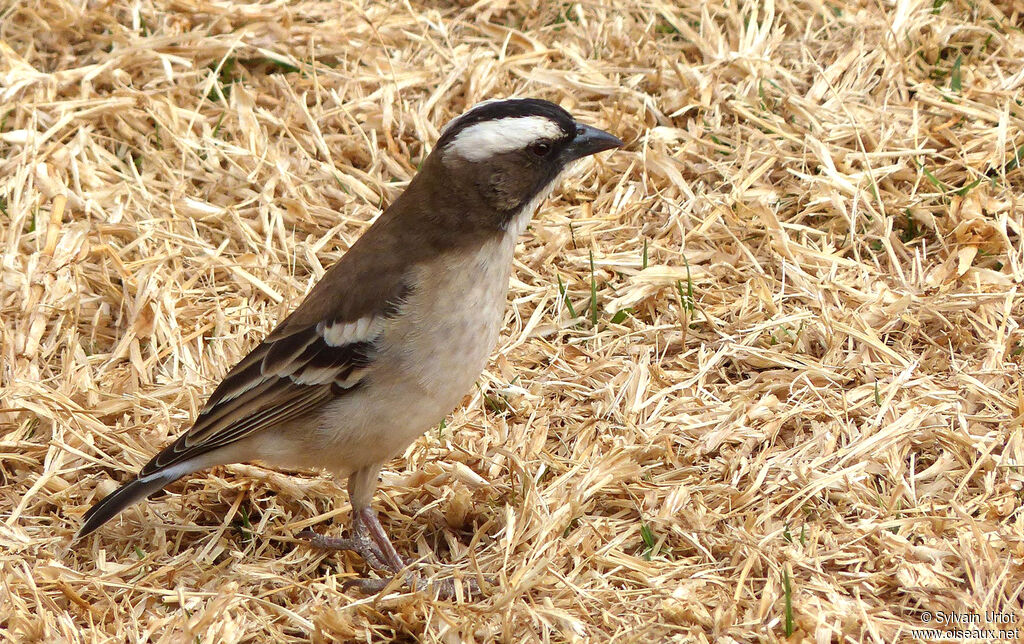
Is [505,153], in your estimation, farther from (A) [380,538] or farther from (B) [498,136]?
(A) [380,538]

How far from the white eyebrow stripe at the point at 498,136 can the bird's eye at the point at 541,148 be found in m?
0.02

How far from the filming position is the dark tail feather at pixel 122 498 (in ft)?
16.4

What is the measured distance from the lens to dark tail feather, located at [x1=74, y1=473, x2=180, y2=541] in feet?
16.4

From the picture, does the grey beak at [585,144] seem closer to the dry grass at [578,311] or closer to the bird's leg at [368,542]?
the dry grass at [578,311]

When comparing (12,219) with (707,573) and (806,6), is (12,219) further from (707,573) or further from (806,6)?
(806,6)

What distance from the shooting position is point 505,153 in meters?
5.02

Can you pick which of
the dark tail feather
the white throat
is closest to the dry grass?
the dark tail feather

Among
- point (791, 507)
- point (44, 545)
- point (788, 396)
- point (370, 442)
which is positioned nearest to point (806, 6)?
point (788, 396)

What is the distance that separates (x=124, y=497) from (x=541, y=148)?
2.14 meters

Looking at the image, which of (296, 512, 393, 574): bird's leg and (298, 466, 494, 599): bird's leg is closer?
(298, 466, 494, 599): bird's leg

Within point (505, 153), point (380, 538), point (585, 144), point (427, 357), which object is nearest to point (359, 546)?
point (380, 538)

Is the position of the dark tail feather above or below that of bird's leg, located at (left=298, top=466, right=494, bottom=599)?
above

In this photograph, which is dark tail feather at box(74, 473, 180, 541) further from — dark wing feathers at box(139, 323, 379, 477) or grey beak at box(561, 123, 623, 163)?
grey beak at box(561, 123, 623, 163)

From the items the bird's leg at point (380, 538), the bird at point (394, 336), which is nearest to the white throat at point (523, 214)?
the bird at point (394, 336)
